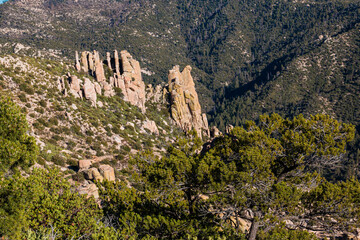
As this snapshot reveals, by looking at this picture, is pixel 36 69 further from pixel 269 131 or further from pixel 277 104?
pixel 277 104

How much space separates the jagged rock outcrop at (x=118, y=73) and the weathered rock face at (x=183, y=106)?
875 cm

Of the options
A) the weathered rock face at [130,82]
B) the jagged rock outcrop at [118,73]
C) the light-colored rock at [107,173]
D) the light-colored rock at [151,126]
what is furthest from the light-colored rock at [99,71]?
the light-colored rock at [107,173]

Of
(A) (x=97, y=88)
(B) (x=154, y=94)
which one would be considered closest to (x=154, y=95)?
(B) (x=154, y=94)

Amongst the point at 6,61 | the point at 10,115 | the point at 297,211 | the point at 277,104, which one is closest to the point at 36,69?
the point at 6,61

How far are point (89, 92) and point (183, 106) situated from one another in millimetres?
28318

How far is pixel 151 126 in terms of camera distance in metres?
56.9

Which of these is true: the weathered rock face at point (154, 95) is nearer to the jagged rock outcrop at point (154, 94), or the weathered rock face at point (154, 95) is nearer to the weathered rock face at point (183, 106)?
the jagged rock outcrop at point (154, 94)

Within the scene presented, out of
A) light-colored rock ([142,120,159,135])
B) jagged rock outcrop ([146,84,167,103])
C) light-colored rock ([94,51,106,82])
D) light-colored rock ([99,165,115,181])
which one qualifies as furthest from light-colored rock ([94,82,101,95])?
light-colored rock ([99,165,115,181])

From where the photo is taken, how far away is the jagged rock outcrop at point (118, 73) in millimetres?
55844

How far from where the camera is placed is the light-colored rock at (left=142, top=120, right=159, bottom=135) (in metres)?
55.7

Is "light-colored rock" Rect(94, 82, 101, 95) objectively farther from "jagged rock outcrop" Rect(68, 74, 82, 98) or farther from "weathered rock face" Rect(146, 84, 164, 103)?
"weathered rock face" Rect(146, 84, 164, 103)

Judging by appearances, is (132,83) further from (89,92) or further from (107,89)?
(89,92)

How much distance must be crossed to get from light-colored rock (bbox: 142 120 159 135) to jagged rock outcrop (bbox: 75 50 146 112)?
596cm

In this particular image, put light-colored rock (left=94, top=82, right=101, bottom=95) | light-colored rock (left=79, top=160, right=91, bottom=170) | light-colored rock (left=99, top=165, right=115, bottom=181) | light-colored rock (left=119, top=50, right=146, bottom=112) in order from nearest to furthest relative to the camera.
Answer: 1. light-colored rock (left=99, top=165, right=115, bottom=181)
2. light-colored rock (left=79, top=160, right=91, bottom=170)
3. light-colored rock (left=94, top=82, right=101, bottom=95)
4. light-colored rock (left=119, top=50, right=146, bottom=112)
